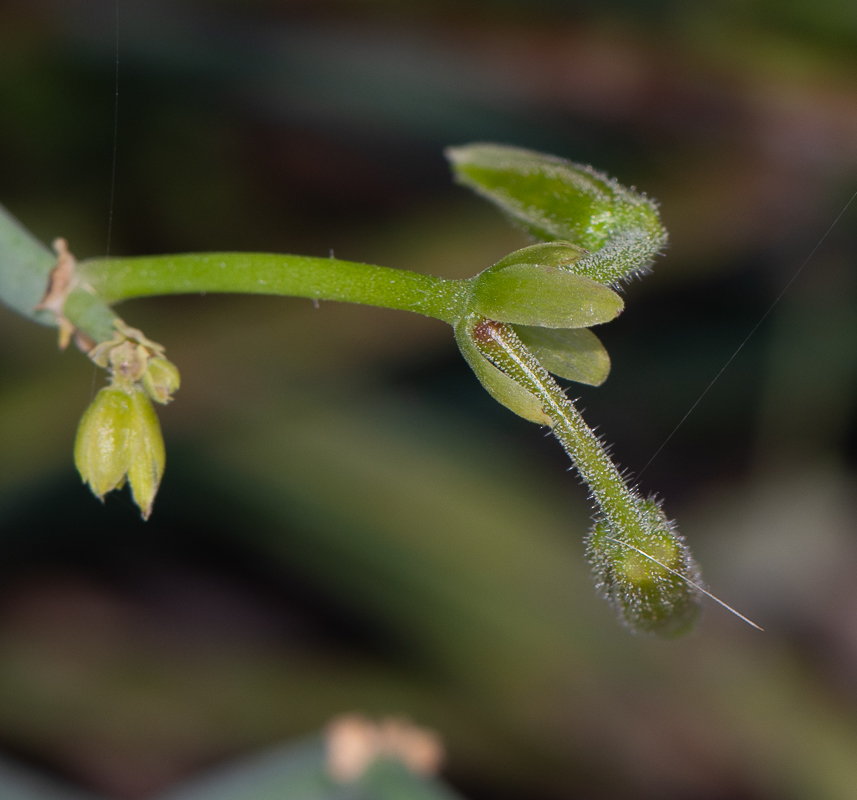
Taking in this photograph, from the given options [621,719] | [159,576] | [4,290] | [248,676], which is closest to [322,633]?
[248,676]

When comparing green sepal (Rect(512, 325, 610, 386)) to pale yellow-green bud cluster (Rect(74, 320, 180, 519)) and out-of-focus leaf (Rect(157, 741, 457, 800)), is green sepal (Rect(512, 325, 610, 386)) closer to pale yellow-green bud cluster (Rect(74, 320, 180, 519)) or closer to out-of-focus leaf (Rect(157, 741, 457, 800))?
pale yellow-green bud cluster (Rect(74, 320, 180, 519))

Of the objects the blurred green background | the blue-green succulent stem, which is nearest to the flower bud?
the blue-green succulent stem

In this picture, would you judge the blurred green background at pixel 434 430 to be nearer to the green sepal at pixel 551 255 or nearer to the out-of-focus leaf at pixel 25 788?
the out-of-focus leaf at pixel 25 788

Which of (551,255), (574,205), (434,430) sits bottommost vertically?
(551,255)

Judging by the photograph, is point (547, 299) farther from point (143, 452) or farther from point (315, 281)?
point (143, 452)

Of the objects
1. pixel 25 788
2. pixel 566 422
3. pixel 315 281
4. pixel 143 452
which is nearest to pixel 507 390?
pixel 566 422
